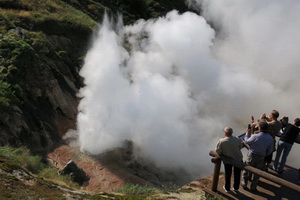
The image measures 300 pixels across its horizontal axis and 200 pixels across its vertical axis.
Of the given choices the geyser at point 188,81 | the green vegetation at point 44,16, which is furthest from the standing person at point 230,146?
the green vegetation at point 44,16

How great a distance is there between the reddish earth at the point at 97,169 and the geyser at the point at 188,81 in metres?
0.52

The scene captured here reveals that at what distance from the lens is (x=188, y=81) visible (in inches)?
656

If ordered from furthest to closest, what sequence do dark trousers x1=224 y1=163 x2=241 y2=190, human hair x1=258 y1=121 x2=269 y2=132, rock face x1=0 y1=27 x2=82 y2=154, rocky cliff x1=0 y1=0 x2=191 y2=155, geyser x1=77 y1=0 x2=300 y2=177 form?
geyser x1=77 y1=0 x2=300 y2=177, rocky cliff x1=0 y1=0 x2=191 y2=155, rock face x1=0 y1=27 x2=82 y2=154, dark trousers x1=224 y1=163 x2=241 y2=190, human hair x1=258 y1=121 x2=269 y2=132

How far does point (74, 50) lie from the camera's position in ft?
57.8

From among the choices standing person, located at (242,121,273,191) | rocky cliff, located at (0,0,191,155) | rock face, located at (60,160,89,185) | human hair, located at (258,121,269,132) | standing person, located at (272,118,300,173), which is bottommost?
rock face, located at (60,160,89,185)

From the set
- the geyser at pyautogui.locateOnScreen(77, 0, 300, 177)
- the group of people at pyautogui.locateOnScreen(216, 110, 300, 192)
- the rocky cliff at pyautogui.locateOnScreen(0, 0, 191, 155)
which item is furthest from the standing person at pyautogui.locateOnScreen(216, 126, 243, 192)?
the rocky cliff at pyautogui.locateOnScreen(0, 0, 191, 155)

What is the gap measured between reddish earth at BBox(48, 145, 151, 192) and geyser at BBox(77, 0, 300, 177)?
0.52m

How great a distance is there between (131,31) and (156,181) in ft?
45.7

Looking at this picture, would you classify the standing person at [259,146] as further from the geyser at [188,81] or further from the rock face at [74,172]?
the geyser at [188,81]

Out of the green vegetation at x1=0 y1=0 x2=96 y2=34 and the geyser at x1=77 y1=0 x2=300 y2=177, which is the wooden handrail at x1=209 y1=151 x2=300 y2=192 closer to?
the geyser at x1=77 y1=0 x2=300 y2=177

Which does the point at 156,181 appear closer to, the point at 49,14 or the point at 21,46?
the point at 21,46

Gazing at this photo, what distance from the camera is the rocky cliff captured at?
10.8 m

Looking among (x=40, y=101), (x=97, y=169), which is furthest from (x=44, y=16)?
(x=97, y=169)

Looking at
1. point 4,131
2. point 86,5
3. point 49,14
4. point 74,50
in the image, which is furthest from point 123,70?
point 86,5
